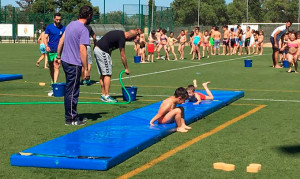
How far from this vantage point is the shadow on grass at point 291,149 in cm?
782

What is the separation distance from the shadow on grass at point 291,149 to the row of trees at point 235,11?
354 feet

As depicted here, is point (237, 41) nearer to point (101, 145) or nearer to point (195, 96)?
point (195, 96)

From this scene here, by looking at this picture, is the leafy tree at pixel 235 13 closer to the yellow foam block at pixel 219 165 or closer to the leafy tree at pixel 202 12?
the leafy tree at pixel 202 12

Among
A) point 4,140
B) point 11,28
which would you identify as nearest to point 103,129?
point 4,140

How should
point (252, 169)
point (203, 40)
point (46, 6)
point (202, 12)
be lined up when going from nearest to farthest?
point (252, 169) < point (203, 40) < point (46, 6) < point (202, 12)

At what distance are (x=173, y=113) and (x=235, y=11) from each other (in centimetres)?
Answer: 12060

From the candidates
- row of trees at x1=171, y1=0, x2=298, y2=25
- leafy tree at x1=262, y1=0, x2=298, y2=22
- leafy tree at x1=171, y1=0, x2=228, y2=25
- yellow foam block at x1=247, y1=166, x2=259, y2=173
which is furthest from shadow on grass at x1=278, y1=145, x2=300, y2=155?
leafy tree at x1=171, y1=0, x2=228, y2=25

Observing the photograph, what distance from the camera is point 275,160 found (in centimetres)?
736

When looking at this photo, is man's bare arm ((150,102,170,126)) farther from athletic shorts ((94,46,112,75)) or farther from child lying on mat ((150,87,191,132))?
athletic shorts ((94,46,112,75))

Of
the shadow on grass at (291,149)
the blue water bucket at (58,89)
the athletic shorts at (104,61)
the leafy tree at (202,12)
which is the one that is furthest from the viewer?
the leafy tree at (202,12)

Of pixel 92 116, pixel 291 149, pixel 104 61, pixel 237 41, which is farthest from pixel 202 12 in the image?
pixel 291 149

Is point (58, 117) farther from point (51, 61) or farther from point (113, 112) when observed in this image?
point (51, 61)

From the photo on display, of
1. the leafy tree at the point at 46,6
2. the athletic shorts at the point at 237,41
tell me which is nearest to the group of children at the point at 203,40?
the athletic shorts at the point at 237,41

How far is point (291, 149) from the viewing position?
800cm
